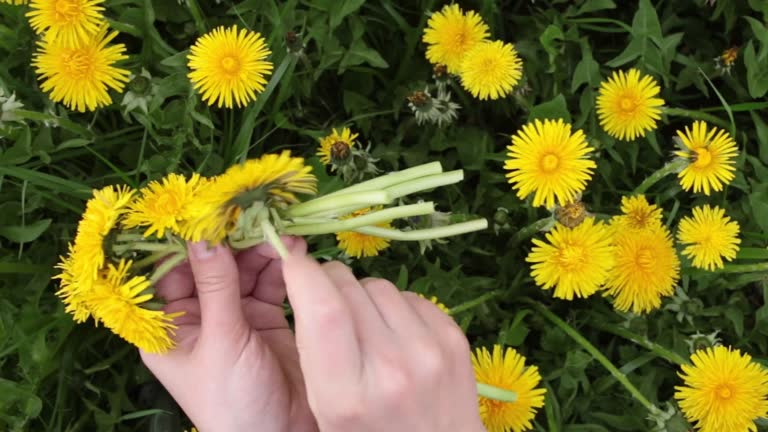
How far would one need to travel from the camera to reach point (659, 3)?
1764mm

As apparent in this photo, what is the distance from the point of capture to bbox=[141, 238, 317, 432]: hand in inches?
41.0

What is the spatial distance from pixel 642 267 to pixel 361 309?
71 centimetres

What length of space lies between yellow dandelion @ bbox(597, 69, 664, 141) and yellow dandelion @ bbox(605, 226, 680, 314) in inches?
9.3

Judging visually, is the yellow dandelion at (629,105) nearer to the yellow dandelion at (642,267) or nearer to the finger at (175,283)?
the yellow dandelion at (642,267)

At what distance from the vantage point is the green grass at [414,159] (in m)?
1.49

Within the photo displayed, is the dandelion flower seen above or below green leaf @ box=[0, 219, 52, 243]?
above

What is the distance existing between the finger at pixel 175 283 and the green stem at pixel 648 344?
2.96ft

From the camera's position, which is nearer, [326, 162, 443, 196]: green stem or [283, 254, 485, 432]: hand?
[283, 254, 485, 432]: hand

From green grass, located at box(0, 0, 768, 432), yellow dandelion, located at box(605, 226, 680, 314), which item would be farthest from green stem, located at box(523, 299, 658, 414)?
yellow dandelion, located at box(605, 226, 680, 314)

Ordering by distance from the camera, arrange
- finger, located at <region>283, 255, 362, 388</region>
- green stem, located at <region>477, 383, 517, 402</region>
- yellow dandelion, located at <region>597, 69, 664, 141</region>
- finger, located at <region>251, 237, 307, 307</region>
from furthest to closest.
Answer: yellow dandelion, located at <region>597, 69, 664, 141</region>
finger, located at <region>251, 237, 307, 307</region>
green stem, located at <region>477, 383, 517, 402</region>
finger, located at <region>283, 255, 362, 388</region>

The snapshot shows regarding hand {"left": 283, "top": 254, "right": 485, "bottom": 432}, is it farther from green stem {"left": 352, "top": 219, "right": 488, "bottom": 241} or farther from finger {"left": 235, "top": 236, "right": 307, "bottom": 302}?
finger {"left": 235, "top": 236, "right": 307, "bottom": 302}

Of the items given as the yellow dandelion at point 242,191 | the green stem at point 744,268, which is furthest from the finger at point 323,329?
the green stem at point 744,268

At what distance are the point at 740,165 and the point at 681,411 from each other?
21.8 inches

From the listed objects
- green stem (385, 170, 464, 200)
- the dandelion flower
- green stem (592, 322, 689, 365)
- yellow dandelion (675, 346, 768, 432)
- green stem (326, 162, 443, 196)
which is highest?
the dandelion flower
